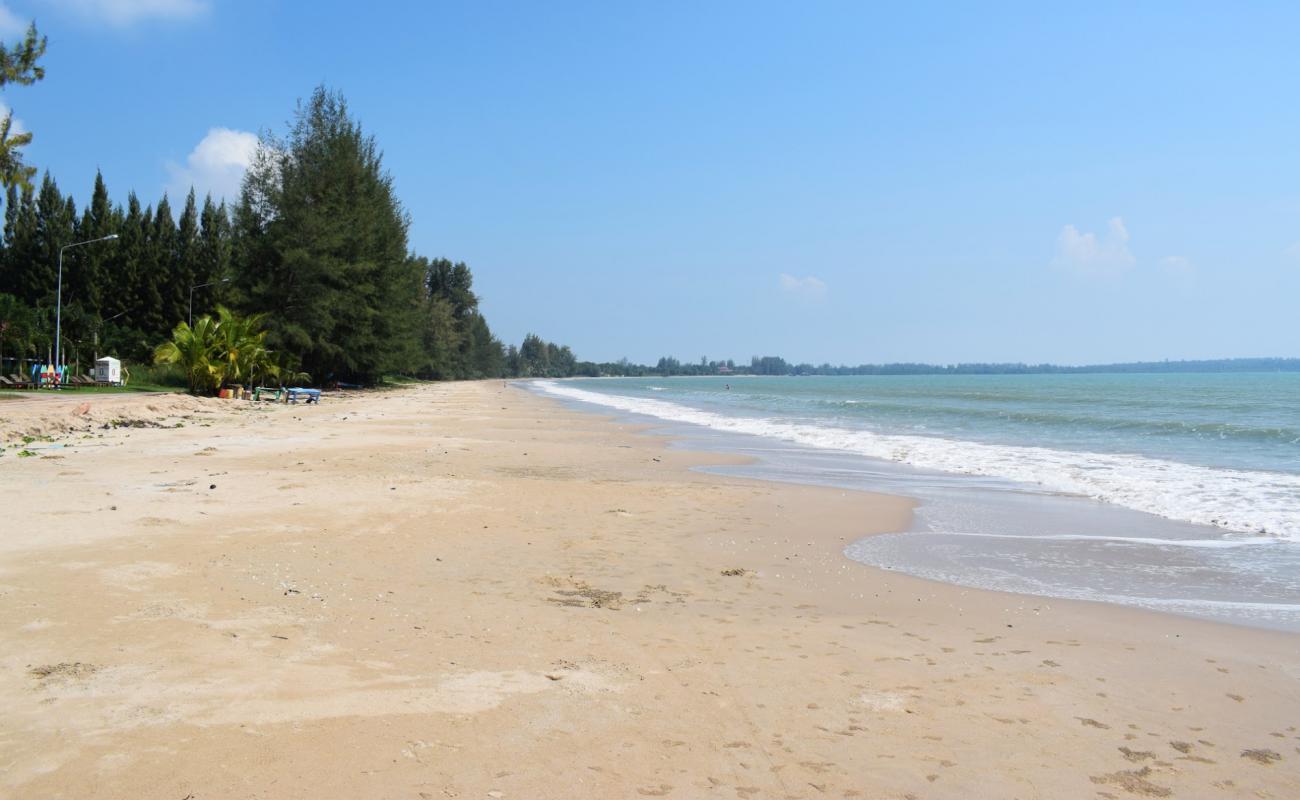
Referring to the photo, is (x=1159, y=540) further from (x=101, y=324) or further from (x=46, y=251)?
(x=46, y=251)

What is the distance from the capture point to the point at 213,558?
21.8ft

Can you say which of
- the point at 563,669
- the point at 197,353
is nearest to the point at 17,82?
the point at 197,353

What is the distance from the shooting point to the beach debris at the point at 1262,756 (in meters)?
3.75

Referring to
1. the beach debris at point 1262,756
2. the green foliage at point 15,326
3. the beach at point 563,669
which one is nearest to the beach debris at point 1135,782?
the beach at point 563,669

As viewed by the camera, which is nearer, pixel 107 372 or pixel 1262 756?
pixel 1262 756

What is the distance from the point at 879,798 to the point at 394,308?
175 ft

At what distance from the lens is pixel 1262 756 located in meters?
3.80

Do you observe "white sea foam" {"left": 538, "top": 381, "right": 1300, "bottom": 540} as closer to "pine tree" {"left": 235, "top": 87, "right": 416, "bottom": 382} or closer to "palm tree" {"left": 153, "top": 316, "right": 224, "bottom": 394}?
"palm tree" {"left": 153, "top": 316, "right": 224, "bottom": 394}

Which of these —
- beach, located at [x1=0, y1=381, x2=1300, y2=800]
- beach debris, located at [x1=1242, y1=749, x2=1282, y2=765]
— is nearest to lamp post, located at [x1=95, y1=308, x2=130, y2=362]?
beach, located at [x1=0, y1=381, x2=1300, y2=800]

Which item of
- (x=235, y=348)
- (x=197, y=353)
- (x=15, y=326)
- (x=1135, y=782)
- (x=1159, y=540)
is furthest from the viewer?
(x=15, y=326)

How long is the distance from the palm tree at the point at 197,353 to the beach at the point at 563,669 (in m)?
25.6

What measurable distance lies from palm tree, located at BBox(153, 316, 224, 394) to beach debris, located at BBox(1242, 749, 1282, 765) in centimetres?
3477

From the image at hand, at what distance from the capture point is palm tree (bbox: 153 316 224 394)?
32.3 meters

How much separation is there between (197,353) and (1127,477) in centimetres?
3101
